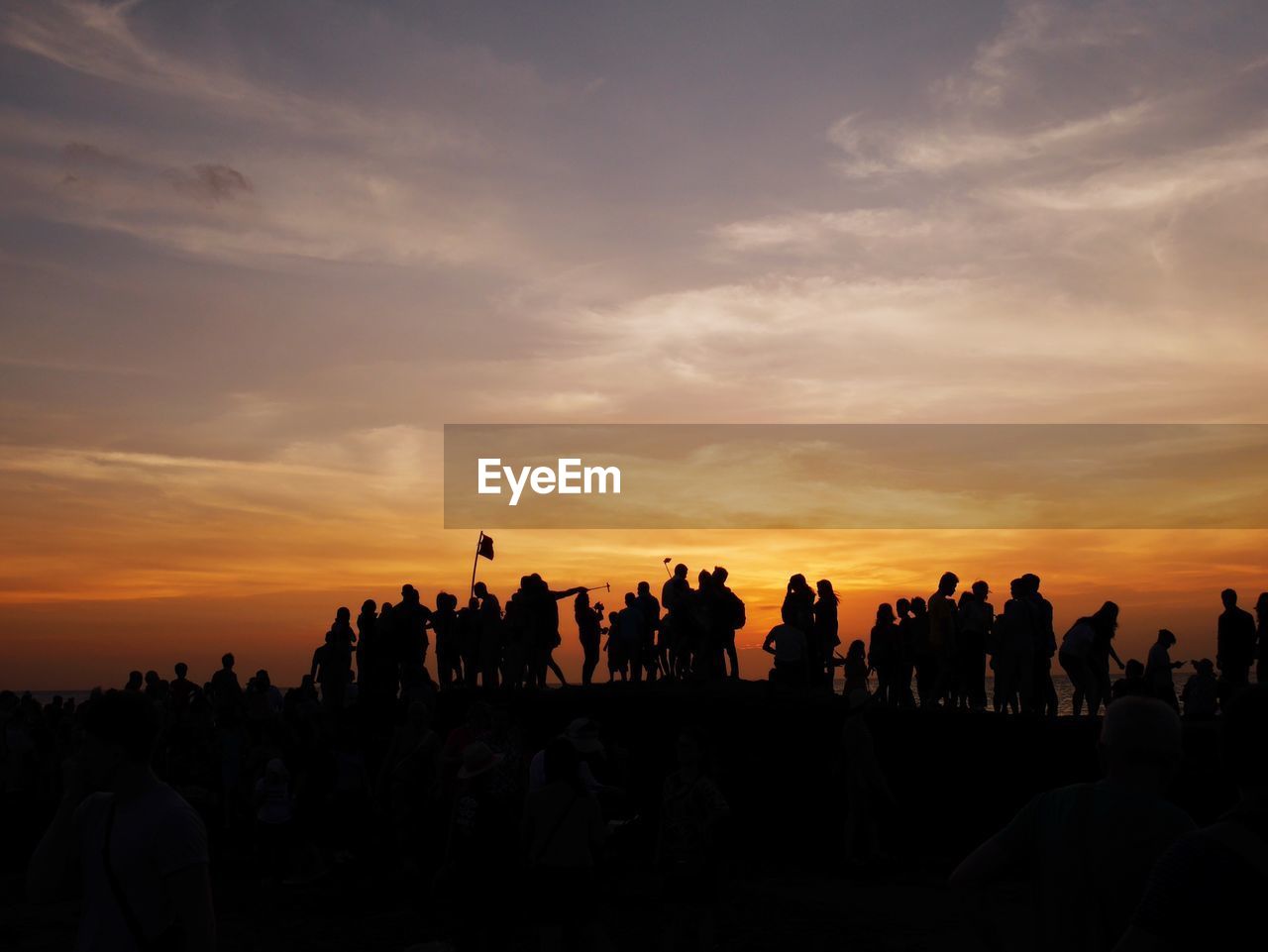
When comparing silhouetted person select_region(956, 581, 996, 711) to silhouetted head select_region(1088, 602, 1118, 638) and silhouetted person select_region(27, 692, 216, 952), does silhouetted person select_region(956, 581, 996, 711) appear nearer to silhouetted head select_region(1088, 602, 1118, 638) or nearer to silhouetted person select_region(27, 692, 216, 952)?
silhouetted head select_region(1088, 602, 1118, 638)

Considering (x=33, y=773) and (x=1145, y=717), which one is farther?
(x=33, y=773)

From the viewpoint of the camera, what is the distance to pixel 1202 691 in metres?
18.2

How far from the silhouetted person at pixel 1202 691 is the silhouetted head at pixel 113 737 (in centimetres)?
1730

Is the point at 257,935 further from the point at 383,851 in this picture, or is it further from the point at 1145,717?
the point at 1145,717

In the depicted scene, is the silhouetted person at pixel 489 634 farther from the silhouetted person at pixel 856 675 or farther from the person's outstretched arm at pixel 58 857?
the person's outstretched arm at pixel 58 857

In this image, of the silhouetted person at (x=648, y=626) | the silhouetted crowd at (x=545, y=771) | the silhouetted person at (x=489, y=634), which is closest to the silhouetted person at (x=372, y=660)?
the silhouetted crowd at (x=545, y=771)

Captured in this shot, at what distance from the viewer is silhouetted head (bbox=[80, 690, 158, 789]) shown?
13.0ft

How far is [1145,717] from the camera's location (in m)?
3.63

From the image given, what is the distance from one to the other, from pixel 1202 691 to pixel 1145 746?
1639 cm

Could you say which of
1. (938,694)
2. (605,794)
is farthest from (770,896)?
(938,694)

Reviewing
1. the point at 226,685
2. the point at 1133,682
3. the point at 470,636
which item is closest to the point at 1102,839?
the point at 1133,682

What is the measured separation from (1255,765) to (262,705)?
16697 mm

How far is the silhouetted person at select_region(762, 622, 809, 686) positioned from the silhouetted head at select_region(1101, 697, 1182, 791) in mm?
16727

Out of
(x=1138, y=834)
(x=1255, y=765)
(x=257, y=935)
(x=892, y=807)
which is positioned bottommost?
(x=257, y=935)
